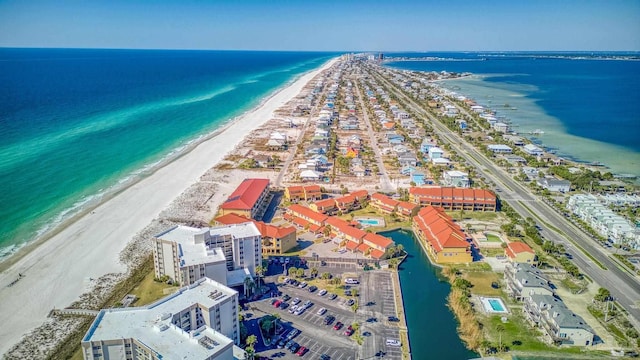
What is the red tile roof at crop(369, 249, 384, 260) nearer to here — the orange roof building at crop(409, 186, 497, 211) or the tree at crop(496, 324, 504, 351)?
the tree at crop(496, 324, 504, 351)

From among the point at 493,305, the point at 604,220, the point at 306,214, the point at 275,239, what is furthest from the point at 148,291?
the point at 604,220

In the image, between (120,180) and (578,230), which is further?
(120,180)

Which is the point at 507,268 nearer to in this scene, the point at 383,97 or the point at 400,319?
the point at 400,319

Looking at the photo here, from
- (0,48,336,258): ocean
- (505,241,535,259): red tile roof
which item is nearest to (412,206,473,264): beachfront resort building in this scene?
(505,241,535,259): red tile roof

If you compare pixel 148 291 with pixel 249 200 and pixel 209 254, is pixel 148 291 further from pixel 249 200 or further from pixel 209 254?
pixel 249 200

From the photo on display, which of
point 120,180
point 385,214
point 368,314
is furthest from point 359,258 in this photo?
point 120,180

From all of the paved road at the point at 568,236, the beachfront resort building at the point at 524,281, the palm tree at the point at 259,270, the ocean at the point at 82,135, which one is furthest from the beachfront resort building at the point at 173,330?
the paved road at the point at 568,236

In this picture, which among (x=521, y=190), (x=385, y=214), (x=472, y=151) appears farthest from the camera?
(x=472, y=151)
